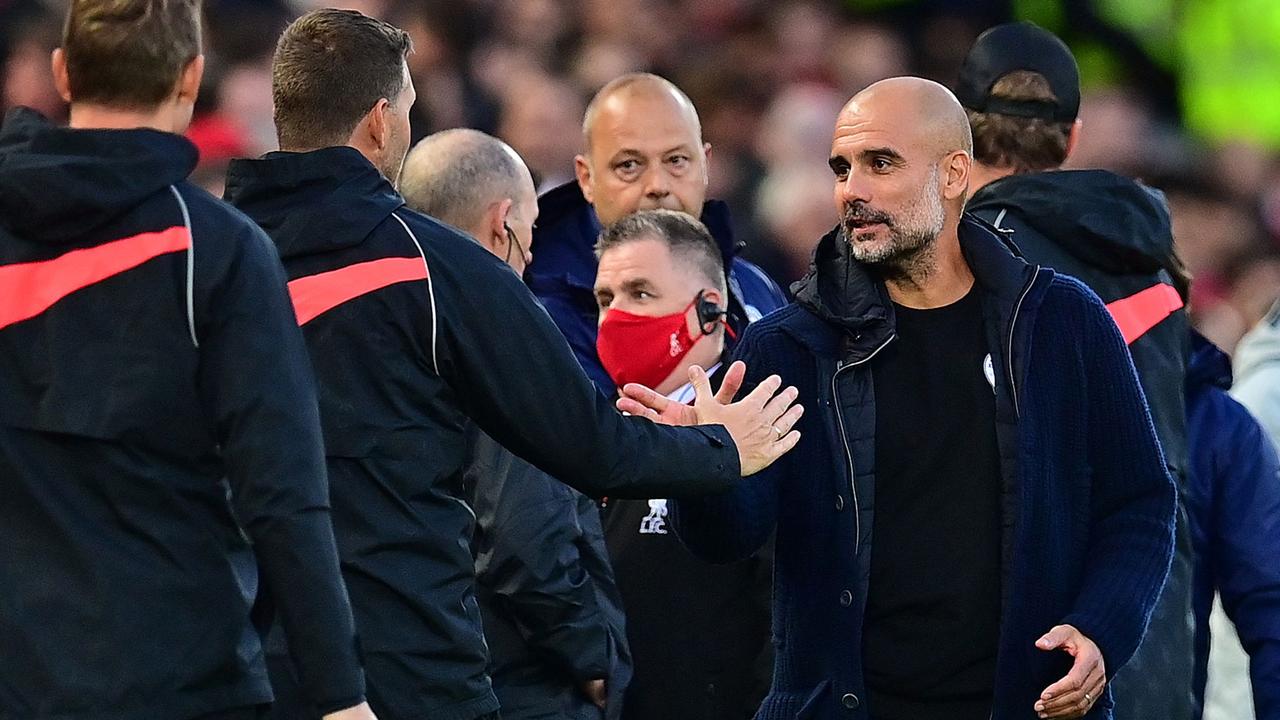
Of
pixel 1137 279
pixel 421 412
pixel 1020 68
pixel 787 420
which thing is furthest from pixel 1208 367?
pixel 421 412

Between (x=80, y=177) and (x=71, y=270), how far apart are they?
0.14m

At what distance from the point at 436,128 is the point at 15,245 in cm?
579

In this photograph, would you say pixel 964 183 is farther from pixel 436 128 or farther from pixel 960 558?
pixel 436 128

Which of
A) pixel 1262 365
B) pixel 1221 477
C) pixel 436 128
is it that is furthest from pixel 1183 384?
pixel 436 128

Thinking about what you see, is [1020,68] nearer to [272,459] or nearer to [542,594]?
[542,594]

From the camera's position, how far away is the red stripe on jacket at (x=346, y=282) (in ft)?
11.6

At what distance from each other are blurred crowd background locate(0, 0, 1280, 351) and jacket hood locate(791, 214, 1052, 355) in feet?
12.6

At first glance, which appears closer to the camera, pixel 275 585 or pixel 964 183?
pixel 275 585

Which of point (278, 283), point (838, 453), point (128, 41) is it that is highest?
point (128, 41)

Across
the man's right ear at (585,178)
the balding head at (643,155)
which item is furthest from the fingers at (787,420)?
the man's right ear at (585,178)

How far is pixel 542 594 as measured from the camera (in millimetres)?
4234

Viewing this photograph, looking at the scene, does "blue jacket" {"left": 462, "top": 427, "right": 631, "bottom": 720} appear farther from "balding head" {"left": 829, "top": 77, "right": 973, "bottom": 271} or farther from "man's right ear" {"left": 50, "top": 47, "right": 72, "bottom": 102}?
"man's right ear" {"left": 50, "top": 47, "right": 72, "bottom": 102}

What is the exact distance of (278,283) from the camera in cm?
307

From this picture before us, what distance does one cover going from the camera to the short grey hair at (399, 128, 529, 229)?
474 cm
